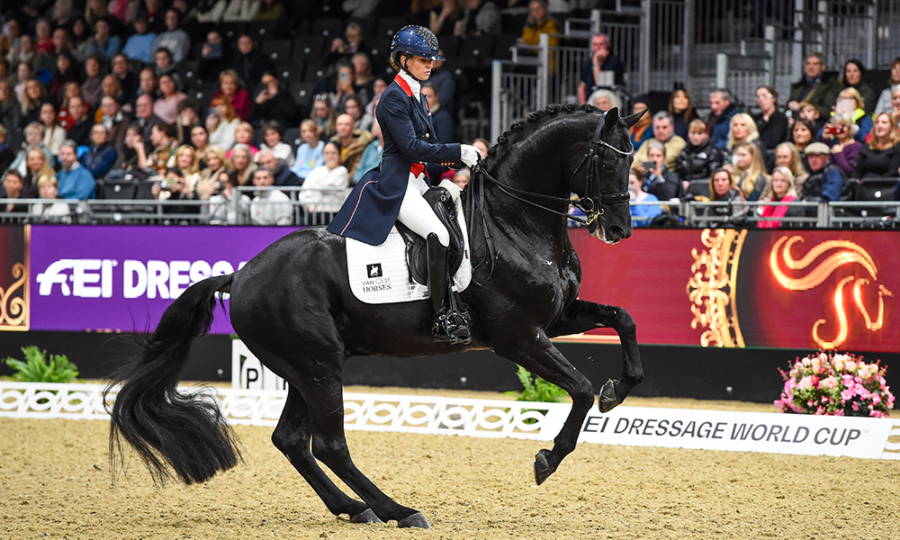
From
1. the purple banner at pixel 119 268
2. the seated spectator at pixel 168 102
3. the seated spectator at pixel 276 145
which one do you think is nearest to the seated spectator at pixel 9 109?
the seated spectator at pixel 168 102

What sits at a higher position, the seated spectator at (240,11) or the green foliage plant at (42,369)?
the seated spectator at (240,11)

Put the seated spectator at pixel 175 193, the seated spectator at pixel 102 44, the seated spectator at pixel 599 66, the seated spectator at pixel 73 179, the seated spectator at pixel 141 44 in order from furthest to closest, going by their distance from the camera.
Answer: the seated spectator at pixel 102 44, the seated spectator at pixel 141 44, the seated spectator at pixel 599 66, the seated spectator at pixel 73 179, the seated spectator at pixel 175 193

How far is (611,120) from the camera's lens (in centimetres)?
515

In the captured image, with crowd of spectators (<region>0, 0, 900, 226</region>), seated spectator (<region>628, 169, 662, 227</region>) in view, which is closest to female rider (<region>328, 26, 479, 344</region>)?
crowd of spectators (<region>0, 0, 900, 226</region>)

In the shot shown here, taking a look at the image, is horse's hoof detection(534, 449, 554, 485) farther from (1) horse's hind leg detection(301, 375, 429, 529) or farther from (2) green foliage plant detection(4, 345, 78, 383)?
(2) green foliage plant detection(4, 345, 78, 383)

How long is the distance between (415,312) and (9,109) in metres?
12.5

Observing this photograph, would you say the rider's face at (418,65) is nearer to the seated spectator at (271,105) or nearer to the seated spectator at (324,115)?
the seated spectator at (324,115)

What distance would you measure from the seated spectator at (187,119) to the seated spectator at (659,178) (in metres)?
5.72

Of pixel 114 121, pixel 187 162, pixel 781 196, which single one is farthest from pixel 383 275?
pixel 114 121

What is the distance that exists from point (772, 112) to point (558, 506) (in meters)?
6.18

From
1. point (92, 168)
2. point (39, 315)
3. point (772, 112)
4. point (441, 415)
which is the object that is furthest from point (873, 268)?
point (92, 168)

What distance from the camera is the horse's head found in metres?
5.15

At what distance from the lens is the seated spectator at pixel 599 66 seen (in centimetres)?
1222

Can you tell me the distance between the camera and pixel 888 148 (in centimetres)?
938
